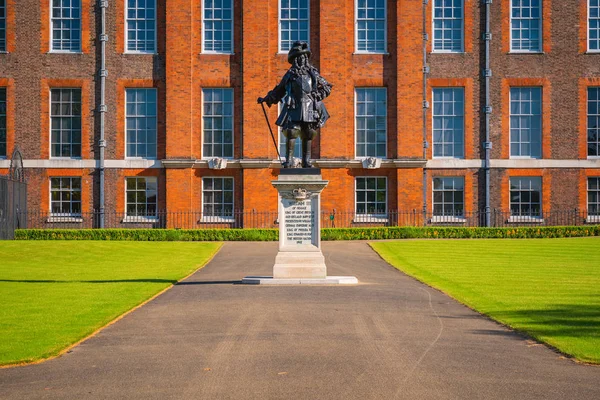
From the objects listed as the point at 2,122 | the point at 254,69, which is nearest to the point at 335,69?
the point at 254,69

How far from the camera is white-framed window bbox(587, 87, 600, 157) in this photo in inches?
1639

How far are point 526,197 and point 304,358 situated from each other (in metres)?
33.5

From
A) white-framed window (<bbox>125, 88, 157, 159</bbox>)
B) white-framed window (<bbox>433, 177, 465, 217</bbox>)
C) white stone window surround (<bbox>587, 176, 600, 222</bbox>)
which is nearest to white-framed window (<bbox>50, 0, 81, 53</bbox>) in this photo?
white-framed window (<bbox>125, 88, 157, 159</bbox>)

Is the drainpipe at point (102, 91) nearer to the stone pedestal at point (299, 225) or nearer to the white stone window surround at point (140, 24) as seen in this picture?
the white stone window surround at point (140, 24)

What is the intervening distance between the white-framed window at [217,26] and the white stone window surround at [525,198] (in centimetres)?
1461

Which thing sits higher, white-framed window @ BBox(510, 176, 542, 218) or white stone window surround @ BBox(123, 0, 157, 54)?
white stone window surround @ BBox(123, 0, 157, 54)

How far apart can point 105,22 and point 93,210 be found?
8.66m

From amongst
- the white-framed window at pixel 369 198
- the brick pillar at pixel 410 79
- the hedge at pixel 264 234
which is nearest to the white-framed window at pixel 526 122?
the brick pillar at pixel 410 79

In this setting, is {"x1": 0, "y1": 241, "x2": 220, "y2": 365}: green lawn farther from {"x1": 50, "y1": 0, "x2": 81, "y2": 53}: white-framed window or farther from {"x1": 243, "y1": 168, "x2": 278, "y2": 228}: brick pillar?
{"x1": 50, "y1": 0, "x2": 81, "y2": 53}: white-framed window

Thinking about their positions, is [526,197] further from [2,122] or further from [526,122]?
[2,122]

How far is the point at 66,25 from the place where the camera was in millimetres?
41438

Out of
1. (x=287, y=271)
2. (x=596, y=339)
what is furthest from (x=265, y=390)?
(x=287, y=271)

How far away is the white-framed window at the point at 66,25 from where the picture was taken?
4134cm

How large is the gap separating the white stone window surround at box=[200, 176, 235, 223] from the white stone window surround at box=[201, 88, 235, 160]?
111 cm
